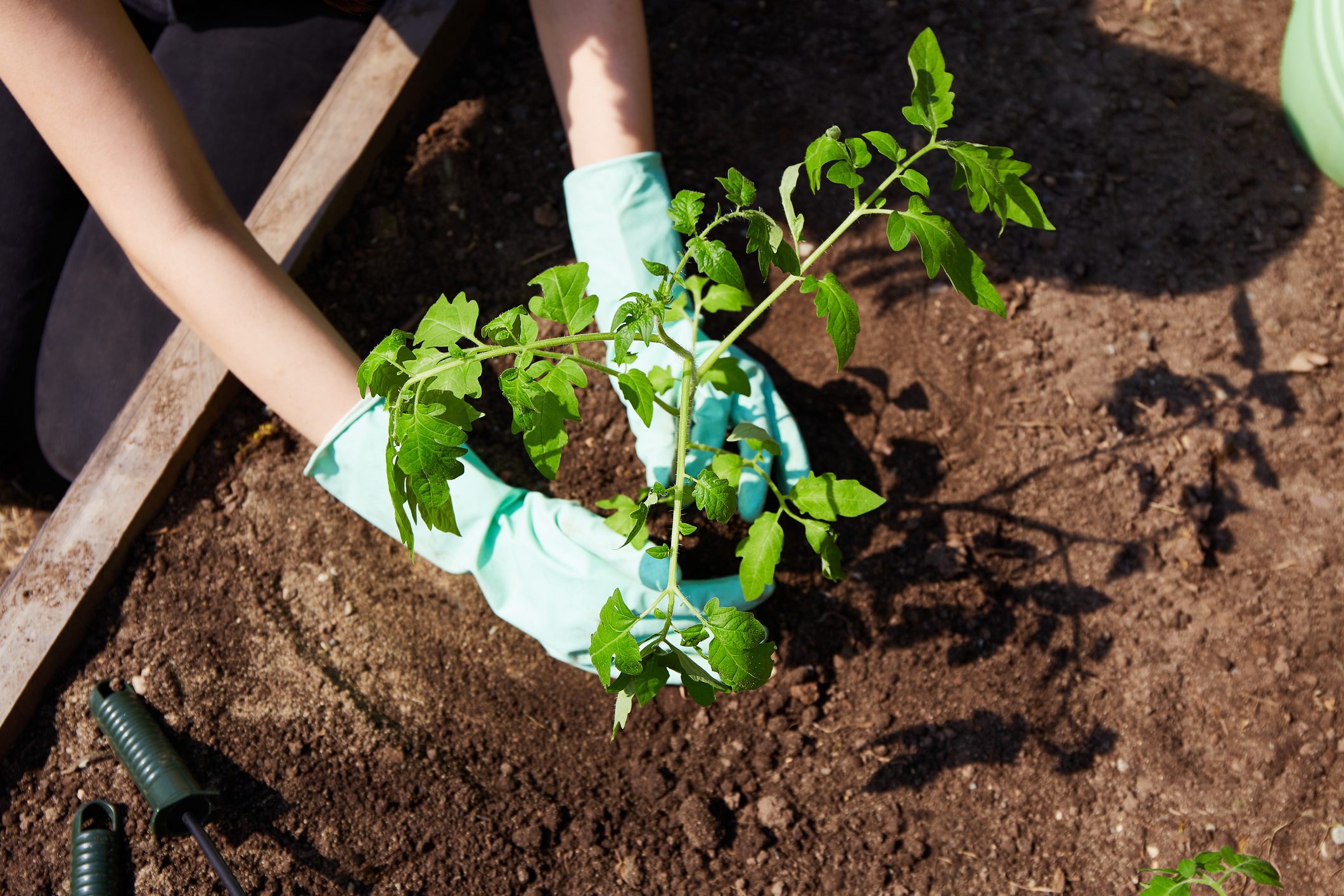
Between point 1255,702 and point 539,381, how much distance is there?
1.46 metres

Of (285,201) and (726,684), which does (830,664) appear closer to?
(726,684)

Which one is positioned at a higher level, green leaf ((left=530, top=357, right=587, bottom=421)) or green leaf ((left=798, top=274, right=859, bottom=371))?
green leaf ((left=530, top=357, right=587, bottom=421))

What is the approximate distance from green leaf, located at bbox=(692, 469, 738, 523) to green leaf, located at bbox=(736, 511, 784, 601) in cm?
A: 15

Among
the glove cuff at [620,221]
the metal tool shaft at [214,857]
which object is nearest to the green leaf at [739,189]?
the glove cuff at [620,221]

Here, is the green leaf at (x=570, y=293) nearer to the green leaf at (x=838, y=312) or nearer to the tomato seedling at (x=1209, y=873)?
the green leaf at (x=838, y=312)

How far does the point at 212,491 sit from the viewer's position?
1.71 meters

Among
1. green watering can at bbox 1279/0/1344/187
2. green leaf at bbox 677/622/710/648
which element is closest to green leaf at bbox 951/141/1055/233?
green leaf at bbox 677/622/710/648

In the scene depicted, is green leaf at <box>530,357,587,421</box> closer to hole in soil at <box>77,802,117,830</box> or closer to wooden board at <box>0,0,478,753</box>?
wooden board at <box>0,0,478,753</box>

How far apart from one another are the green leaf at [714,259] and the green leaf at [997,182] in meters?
0.26

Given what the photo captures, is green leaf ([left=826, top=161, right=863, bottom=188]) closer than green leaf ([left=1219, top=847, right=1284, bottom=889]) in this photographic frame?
Yes

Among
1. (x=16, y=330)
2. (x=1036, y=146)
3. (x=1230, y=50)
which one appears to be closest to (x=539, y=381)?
(x=1036, y=146)

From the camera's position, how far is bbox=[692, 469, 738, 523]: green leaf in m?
1.02

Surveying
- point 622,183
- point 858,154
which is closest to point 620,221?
point 622,183

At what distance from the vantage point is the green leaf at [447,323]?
0.98 meters
